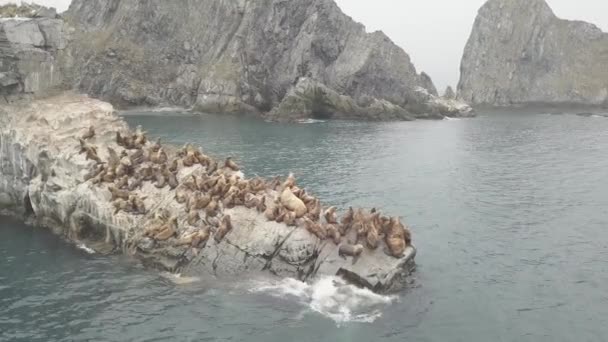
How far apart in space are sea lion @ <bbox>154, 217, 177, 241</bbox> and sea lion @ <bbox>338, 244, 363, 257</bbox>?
10626mm

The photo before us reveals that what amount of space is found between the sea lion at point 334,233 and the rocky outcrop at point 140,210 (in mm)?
449

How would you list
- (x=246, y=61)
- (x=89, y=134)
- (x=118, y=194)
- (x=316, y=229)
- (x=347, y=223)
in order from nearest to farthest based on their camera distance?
(x=316, y=229), (x=347, y=223), (x=118, y=194), (x=89, y=134), (x=246, y=61)

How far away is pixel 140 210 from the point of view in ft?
121

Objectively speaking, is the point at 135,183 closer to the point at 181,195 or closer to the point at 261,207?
the point at 181,195

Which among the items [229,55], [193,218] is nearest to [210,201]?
[193,218]

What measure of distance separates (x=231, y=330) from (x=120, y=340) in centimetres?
499

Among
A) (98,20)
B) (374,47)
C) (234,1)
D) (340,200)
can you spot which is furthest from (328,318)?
(98,20)

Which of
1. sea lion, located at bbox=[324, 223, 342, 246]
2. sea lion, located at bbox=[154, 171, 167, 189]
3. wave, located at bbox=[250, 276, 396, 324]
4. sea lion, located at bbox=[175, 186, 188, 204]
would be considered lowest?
wave, located at bbox=[250, 276, 396, 324]

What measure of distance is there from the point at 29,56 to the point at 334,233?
33342mm

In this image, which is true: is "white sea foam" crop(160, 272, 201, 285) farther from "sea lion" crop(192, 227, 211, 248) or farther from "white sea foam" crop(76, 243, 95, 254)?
"white sea foam" crop(76, 243, 95, 254)

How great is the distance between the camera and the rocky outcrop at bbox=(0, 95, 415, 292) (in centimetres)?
3156

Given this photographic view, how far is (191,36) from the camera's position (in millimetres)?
187500

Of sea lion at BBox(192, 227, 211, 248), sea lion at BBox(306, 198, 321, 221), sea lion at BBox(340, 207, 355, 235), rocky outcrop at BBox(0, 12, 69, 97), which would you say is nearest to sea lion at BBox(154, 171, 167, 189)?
sea lion at BBox(192, 227, 211, 248)

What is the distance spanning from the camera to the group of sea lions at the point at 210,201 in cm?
3212
